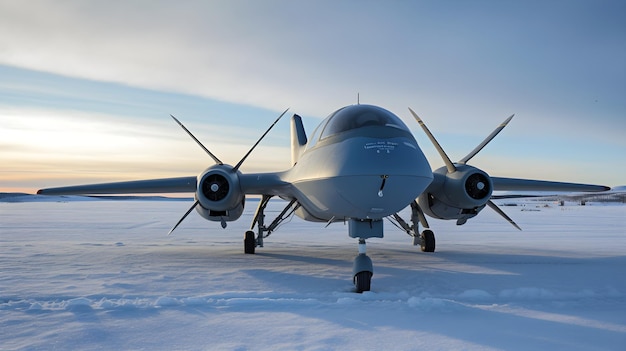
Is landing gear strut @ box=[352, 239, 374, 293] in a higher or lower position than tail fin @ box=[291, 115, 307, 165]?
lower

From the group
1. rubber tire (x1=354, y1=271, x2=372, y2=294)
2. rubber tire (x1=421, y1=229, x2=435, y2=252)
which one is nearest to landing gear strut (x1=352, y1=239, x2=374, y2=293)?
rubber tire (x1=354, y1=271, x2=372, y2=294)

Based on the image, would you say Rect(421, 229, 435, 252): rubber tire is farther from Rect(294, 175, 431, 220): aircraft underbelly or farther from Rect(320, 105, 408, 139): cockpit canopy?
Rect(294, 175, 431, 220): aircraft underbelly

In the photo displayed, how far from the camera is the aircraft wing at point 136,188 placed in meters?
11.0

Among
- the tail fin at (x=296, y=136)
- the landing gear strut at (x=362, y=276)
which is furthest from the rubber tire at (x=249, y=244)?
the landing gear strut at (x=362, y=276)

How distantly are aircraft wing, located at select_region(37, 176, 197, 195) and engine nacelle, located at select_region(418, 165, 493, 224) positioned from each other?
6.01 meters

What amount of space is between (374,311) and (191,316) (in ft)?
6.74

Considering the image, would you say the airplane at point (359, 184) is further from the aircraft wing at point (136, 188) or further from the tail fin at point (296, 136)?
the tail fin at point (296, 136)

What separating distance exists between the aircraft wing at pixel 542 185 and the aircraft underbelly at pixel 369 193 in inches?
247

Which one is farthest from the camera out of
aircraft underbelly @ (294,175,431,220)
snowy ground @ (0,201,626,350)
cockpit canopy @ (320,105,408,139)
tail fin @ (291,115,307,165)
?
tail fin @ (291,115,307,165)

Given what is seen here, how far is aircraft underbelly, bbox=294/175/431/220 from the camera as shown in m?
6.09

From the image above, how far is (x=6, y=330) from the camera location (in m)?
4.23

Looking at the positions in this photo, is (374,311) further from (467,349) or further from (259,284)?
(259,284)

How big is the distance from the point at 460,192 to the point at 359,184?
4.56 metres

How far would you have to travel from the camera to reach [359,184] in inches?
242
